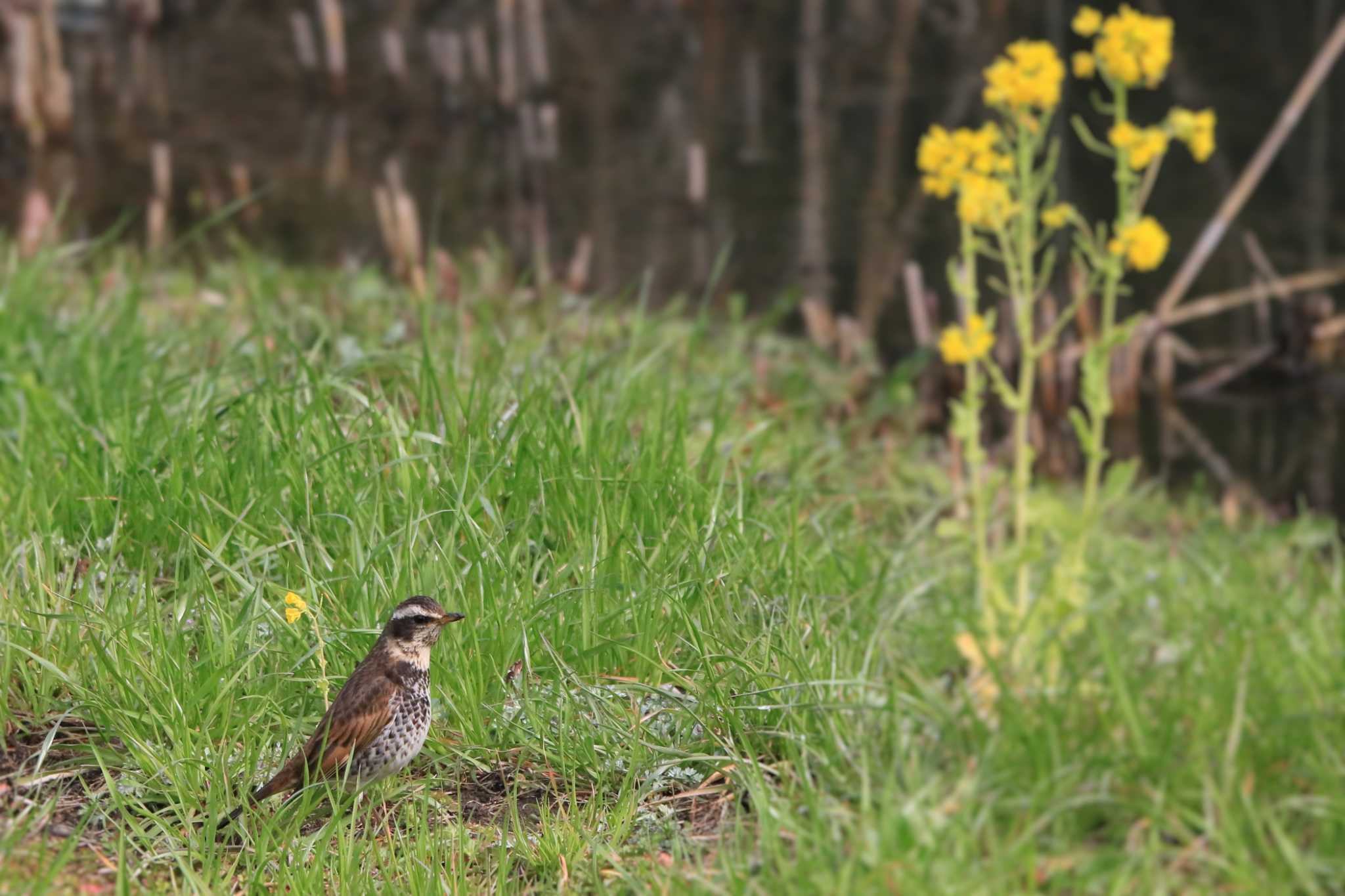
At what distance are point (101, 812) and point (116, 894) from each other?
0.45 meters

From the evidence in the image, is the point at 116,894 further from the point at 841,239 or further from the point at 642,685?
the point at 841,239

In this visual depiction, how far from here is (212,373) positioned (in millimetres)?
4781

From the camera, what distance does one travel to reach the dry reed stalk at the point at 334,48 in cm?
1666

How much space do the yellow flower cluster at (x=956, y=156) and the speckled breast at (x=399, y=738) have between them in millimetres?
1815

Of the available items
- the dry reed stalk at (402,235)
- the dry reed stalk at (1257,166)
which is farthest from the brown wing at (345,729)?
the dry reed stalk at (1257,166)

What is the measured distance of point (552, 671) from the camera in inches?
146

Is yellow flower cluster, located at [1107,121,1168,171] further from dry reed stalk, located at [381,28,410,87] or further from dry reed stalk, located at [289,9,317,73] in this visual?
dry reed stalk, located at [289,9,317,73]

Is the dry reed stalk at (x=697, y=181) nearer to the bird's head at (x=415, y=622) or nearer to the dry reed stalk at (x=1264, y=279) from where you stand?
the dry reed stalk at (x=1264, y=279)

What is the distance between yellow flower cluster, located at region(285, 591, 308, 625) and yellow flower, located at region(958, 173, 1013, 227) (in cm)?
186

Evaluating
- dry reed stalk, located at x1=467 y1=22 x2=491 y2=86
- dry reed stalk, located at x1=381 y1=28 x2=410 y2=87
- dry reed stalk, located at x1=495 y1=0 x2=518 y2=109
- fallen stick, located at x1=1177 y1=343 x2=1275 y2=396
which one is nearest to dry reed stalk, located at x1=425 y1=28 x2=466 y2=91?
dry reed stalk, located at x1=467 y1=22 x2=491 y2=86

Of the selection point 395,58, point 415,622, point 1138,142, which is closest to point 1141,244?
point 1138,142

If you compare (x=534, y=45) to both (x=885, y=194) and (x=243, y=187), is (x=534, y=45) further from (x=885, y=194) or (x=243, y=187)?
(x=243, y=187)

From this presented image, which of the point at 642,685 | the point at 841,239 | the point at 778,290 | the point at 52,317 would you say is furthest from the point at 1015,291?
the point at 841,239

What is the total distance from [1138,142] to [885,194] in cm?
1079
